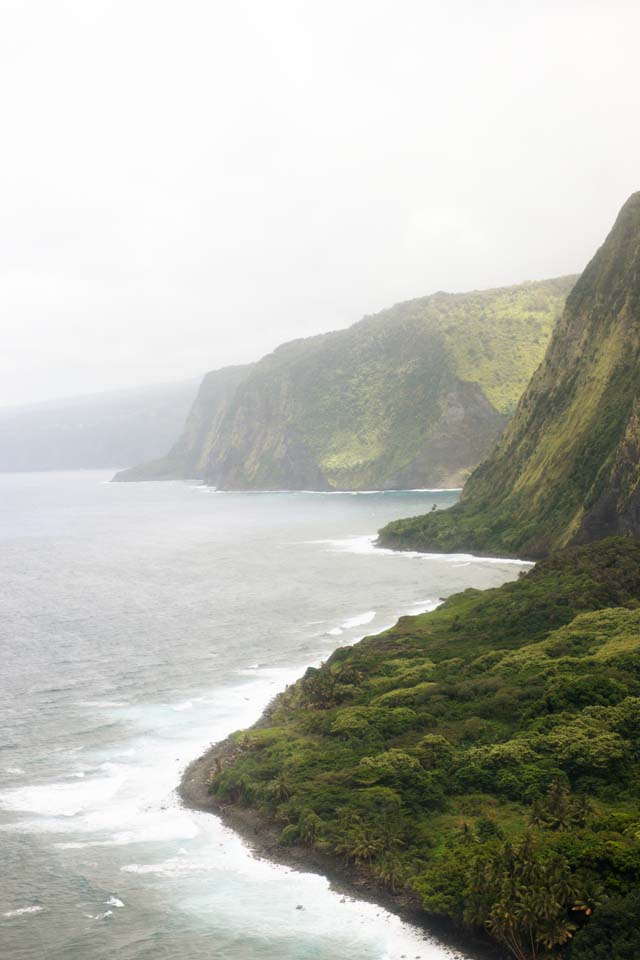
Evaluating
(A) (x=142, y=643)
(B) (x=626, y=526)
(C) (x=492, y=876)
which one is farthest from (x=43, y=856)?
(B) (x=626, y=526)

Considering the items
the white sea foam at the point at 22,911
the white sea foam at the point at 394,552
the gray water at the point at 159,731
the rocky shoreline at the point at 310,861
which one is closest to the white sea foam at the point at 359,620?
the gray water at the point at 159,731

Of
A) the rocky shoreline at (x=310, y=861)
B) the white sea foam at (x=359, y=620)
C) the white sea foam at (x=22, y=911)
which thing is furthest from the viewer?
the white sea foam at (x=359, y=620)

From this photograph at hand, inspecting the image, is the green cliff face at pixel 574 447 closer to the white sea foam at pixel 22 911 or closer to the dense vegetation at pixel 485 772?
the dense vegetation at pixel 485 772

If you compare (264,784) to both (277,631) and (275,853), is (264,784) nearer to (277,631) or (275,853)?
(275,853)

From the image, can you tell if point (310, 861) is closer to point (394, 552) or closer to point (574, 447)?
point (574, 447)

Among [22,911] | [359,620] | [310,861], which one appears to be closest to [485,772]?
[310,861]

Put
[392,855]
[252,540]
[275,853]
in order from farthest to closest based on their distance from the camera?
[252,540] < [275,853] < [392,855]
